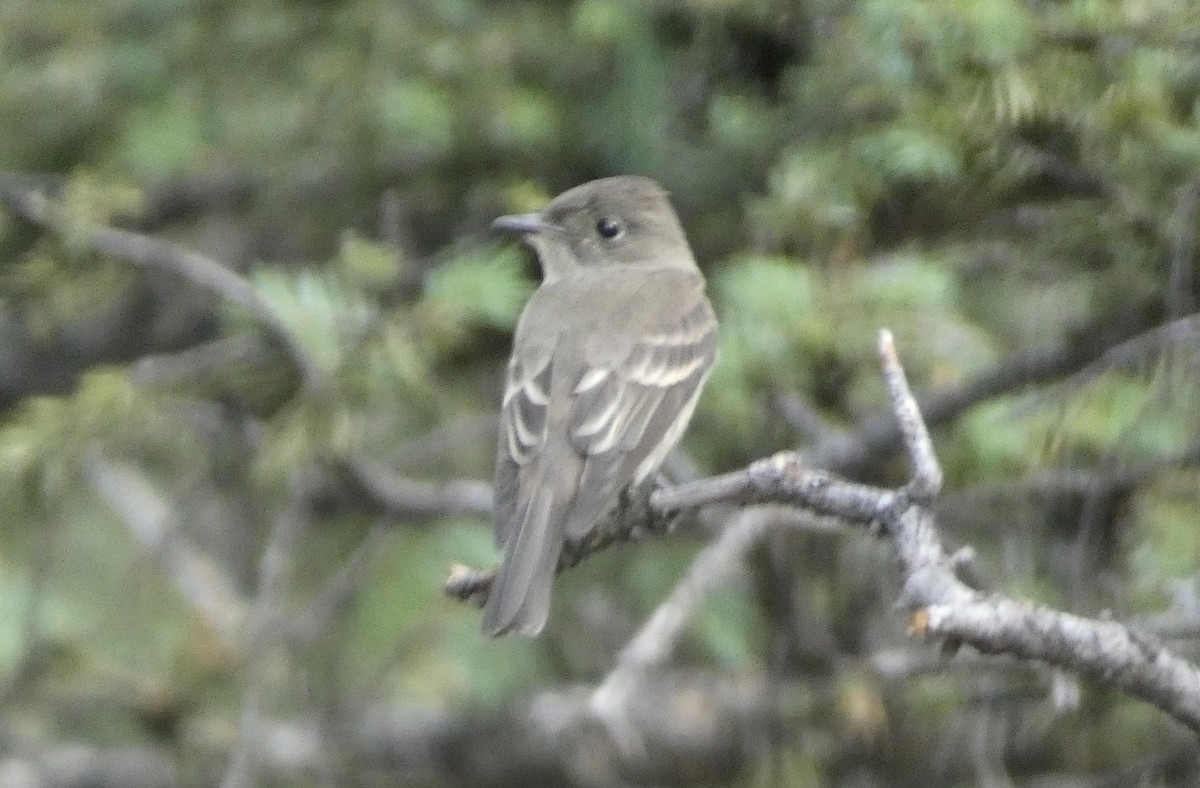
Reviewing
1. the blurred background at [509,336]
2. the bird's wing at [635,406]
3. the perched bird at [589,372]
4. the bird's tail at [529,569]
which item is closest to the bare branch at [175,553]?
the blurred background at [509,336]

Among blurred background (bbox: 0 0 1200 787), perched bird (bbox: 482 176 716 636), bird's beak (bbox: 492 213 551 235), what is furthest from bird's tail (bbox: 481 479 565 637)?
bird's beak (bbox: 492 213 551 235)

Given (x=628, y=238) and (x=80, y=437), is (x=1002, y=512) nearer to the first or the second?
(x=628, y=238)

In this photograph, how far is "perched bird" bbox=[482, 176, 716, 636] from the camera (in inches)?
126

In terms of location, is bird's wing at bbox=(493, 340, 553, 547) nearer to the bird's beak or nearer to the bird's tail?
the bird's tail

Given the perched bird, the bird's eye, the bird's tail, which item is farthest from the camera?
the bird's eye

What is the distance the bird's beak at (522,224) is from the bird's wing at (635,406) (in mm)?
344

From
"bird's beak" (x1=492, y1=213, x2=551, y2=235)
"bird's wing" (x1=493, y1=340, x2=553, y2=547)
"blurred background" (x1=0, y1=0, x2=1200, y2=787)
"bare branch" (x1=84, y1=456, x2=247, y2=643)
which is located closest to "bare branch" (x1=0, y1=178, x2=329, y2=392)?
"blurred background" (x1=0, y1=0, x2=1200, y2=787)

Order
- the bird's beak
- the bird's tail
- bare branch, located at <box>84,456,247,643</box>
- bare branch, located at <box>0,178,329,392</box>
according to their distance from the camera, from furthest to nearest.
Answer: bare branch, located at <box>84,456,247,643</box>, the bird's beak, bare branch, located at <box>0,178,329,392</box>, the bird's tail

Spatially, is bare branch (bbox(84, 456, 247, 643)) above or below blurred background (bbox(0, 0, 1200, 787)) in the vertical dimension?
below

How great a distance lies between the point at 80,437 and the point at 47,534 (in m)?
0.50

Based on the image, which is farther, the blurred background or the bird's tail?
the blurred background

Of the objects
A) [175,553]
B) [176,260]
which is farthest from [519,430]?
[175,553]

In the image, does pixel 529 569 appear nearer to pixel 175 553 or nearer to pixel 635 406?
pixel 635 406

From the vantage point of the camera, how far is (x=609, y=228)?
422 cm
